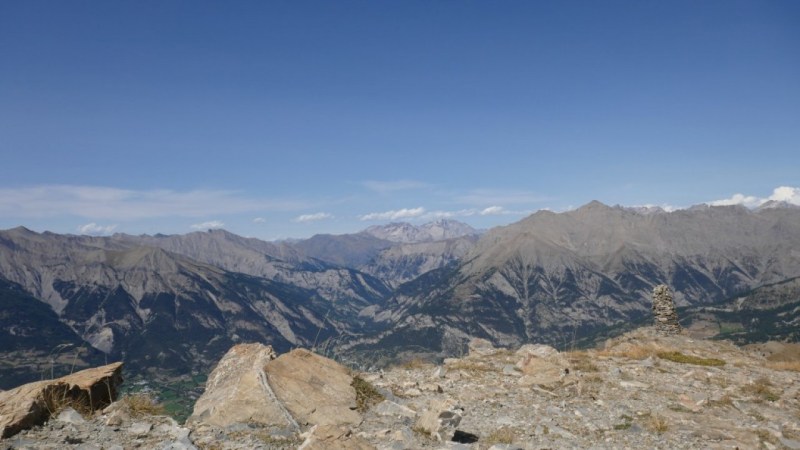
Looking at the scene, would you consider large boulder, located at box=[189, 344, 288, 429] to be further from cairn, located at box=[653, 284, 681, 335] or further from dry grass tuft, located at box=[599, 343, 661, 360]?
cairn, located at box=[653, 284, 681, 335]

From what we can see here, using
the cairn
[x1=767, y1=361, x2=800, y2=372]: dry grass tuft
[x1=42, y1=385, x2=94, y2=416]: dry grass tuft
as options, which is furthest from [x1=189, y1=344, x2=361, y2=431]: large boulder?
the cairn

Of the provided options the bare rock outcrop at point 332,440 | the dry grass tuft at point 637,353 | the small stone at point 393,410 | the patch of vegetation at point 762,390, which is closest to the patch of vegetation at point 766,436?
the patch of vegetation at point 762,390

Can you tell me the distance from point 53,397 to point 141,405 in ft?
7.00

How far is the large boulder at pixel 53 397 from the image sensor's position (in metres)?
11.2

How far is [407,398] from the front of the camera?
16391 millimetres

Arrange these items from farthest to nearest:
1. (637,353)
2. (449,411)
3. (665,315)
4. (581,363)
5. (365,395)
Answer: (665,315) → (637,353) → (581,363) → (365,395) → (449,411)

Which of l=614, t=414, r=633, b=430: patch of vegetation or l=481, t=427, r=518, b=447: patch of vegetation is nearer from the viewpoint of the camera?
l=481, t=427, r=518, b=447: patch of vegetation

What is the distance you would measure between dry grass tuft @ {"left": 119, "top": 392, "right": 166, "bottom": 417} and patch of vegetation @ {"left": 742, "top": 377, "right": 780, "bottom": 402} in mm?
21762

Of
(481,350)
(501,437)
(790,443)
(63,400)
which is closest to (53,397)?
(63,400)

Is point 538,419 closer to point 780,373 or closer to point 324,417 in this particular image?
point 324,417

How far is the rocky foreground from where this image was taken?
39.2ft

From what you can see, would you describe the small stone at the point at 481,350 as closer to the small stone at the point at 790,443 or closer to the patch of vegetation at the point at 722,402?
the patch of vegetation at the point at 722,402

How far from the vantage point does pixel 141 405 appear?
13.4m

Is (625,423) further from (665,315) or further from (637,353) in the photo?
(665,315)
